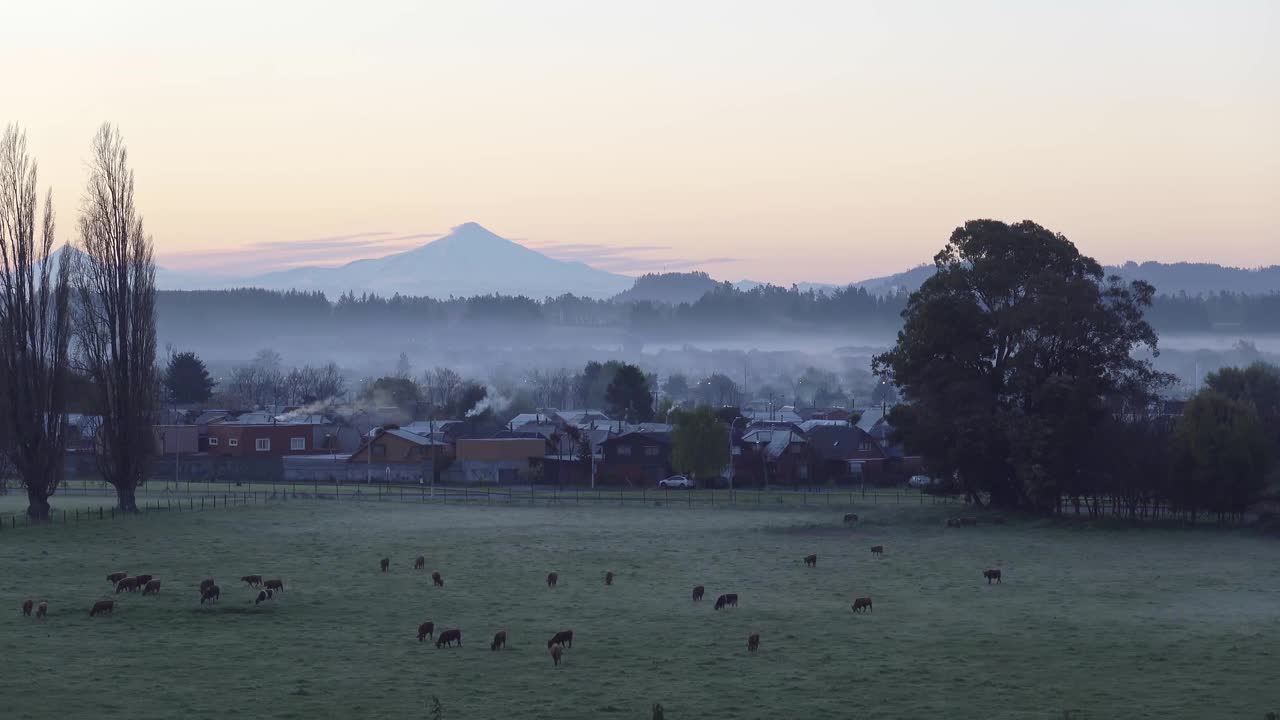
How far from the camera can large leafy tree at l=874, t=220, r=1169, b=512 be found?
79000 mm

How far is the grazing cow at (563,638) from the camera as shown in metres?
37.8

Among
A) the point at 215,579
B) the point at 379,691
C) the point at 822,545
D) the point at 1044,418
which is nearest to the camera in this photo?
the point at 379,691

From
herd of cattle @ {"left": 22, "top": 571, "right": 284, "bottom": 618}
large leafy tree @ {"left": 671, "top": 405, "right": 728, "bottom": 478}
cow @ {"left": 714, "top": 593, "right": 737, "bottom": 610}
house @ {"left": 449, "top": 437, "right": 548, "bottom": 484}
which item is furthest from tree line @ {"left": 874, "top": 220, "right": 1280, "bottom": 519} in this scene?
house @ {"left": 449, "top": 437, "right": 548, "bottom": 484}

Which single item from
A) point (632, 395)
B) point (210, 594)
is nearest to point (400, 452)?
point (632, 395)

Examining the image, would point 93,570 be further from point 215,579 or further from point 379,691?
point 379,691

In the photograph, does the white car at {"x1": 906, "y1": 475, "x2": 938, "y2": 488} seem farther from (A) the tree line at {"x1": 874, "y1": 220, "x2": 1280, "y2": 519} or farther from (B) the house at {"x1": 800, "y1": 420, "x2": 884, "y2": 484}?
(A) the tree line at {"x1": 874, "y1": 220, "x2": 1280, "y2": 519}

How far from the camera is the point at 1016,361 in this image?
8106 cm

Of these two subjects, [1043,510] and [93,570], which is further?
[1043,510]

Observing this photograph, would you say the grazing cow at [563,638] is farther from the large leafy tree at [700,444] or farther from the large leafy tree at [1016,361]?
the large leafy tree at [700,444]

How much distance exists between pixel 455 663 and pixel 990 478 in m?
54.1

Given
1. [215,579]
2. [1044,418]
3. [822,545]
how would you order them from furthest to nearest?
[1044,418], [822,545], [215,579]

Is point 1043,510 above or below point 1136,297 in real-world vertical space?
below

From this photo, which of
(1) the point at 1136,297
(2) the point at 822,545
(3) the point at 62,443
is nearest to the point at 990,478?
(1) the point at 1136,297

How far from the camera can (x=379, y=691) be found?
3241 centimetres
